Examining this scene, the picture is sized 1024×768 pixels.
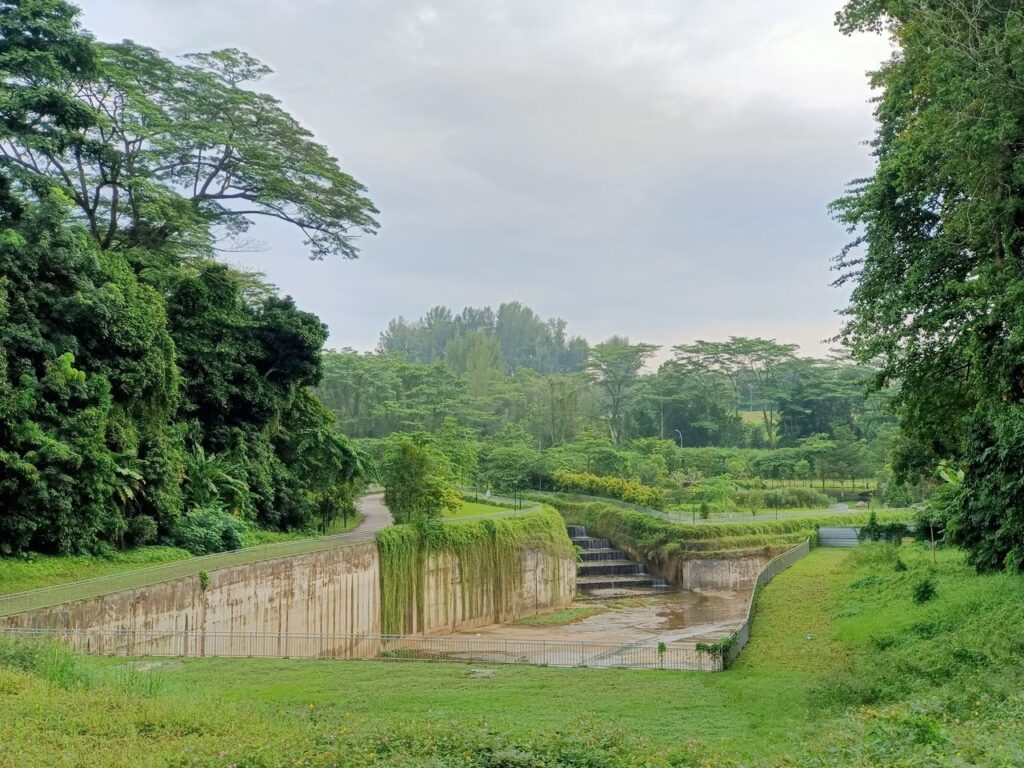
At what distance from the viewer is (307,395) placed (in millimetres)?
40594

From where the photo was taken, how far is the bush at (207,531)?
2745 cm

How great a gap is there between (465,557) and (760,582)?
468 inches

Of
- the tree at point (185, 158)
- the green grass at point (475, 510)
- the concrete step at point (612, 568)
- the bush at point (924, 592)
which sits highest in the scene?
the tree at point (185, 158)

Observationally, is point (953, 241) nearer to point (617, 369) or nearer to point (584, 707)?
point (584, 707)

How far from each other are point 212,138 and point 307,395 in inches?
498

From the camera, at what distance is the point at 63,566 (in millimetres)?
22297

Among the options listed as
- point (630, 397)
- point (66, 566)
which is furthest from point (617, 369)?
point (66, 566)

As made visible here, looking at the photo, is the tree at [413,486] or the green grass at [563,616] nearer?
the tree at [413,486]

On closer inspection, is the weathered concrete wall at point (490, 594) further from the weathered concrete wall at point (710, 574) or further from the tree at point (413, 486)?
the weathered concrete wall at point (710, 574)

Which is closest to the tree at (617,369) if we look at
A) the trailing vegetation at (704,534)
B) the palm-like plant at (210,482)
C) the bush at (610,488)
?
the bush at (610,488)

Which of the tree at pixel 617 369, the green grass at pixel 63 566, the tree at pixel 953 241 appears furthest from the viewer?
the tree at pixel 617 369

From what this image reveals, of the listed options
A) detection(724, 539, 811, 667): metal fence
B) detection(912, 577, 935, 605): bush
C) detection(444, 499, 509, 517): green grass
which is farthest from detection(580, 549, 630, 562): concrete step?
detection(912, 577, 935, 605): bush

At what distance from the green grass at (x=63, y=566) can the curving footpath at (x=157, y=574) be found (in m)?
1.23

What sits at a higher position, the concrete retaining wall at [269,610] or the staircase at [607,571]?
the concrete retaining wall at [269,610]
